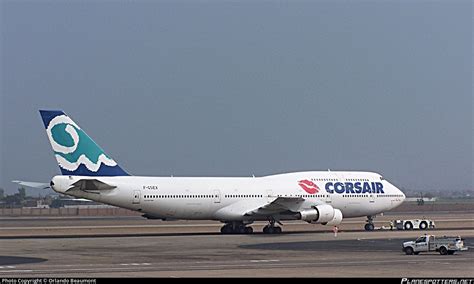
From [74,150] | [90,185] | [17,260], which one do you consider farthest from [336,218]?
[17,260]

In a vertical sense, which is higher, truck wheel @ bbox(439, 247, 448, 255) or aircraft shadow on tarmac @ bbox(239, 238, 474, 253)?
aircraft shadow on tarmac @ bbox(239, 238, 474, 253)

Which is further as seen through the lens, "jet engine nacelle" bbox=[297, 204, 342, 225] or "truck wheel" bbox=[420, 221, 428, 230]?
"truck wheel" bbox=[420, 221, 428, 230]

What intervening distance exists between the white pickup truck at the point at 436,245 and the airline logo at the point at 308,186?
22265mm

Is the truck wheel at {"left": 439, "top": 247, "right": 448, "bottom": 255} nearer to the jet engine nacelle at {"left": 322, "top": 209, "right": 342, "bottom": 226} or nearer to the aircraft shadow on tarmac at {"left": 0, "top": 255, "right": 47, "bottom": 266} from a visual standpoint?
the aircraft shadow on tarmac at {"left": 0, "top": 255, "right": 47, "bottom": 266}

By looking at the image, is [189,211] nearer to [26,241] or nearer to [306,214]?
[306,214]

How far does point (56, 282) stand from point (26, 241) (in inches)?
1028

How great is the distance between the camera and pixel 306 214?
201 feet

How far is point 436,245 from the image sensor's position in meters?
42.7

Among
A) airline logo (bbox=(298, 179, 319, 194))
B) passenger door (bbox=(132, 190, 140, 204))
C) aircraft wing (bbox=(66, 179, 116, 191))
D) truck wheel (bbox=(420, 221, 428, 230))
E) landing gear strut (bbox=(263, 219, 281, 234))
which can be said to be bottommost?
landing gear strut (bbox=(263, 219, 281, 234))

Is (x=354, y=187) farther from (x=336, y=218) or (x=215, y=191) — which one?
(x=215, y=191)

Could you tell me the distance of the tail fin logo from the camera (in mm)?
58781

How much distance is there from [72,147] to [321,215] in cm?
1687

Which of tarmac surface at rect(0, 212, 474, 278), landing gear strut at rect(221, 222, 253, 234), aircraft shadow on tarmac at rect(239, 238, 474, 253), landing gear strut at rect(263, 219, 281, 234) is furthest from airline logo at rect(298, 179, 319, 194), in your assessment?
aircraft shadow on tarmac at rect(239, 238, 474, 253)

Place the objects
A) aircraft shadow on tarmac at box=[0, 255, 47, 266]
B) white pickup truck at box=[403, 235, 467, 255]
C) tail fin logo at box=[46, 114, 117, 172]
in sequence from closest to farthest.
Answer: aircraft shadow on tarmac at box=[0, 255, 47, 266] < white pickup truck at box=[403, 235, 467, 255] < tail fin logo at box=[46, 114, 117, 172]
